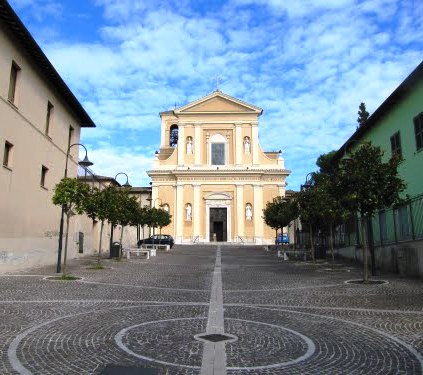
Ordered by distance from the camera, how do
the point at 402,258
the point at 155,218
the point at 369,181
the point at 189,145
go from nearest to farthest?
the point at 369,181 < the point at 402,258 < the point at 155,218 < the point at 189,145

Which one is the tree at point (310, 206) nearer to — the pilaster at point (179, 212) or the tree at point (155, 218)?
the tree at point (155, 218)

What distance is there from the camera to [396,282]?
13.9m

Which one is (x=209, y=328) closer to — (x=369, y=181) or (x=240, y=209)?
(x=369, y=181)

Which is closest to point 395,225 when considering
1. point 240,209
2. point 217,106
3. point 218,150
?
point 240,209

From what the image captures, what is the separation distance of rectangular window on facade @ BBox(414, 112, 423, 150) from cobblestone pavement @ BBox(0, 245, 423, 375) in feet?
23.5

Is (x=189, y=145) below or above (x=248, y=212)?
above

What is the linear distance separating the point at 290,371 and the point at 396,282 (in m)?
10.2

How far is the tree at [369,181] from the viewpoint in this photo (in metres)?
14.1

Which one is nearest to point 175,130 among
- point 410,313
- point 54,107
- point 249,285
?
point 54,107

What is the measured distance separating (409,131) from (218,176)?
123 ft

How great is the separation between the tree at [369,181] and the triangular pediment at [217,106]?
4285cm

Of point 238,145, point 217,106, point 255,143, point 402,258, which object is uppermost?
point 217,106

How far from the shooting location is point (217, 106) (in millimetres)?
57281

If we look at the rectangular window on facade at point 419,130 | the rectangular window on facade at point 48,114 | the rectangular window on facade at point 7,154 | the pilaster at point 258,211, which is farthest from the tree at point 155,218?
the rectangular window on facade at point 419,130
